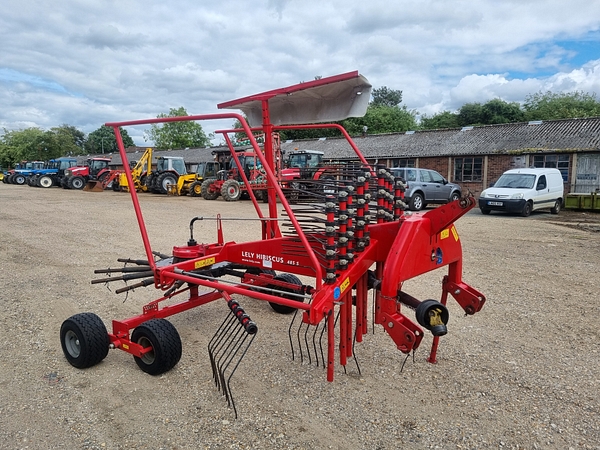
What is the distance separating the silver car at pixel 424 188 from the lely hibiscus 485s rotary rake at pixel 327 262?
489 inches

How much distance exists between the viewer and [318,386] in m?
3.41

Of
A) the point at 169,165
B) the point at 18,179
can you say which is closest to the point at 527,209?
the point at 169,165

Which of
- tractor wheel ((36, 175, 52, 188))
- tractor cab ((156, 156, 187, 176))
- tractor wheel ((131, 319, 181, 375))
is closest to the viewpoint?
tractor wheel ((131, 319, 181, 375))

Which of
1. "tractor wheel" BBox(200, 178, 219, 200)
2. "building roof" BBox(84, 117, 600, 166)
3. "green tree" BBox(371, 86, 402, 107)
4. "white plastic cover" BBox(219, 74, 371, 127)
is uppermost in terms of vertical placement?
"green tree" BBox(371, 86, 402, 107)

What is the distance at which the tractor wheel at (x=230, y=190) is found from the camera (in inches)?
763

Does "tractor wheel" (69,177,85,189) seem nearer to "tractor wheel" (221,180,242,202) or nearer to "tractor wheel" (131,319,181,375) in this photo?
"tractor wheel" (221,180,242,202)

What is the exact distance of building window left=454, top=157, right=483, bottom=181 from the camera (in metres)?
21.8

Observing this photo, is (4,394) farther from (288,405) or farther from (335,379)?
(335,379)

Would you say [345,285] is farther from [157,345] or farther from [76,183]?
[76,183]

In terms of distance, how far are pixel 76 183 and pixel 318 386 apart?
1138 inches

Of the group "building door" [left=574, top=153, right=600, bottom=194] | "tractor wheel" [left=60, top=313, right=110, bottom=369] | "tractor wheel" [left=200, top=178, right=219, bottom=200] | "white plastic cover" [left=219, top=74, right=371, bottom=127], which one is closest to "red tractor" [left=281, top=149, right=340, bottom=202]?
"white plastic cover" [left=219, top=74, right=371, bottom=127]

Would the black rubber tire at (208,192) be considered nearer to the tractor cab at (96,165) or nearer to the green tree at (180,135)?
the tractor cab at (96,165)

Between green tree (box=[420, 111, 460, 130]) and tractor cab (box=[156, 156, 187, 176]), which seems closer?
tractor cab (box=[156, 156, 187, 176])

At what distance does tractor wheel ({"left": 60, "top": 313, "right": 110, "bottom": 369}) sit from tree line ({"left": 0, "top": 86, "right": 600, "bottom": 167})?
28.4m
